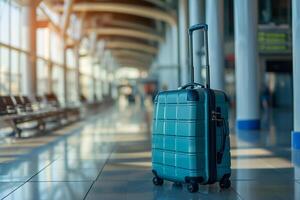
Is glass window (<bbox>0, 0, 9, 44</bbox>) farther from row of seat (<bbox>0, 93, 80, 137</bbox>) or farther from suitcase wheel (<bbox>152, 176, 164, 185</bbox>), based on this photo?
suitcase wheel (<bbox>152, 176, 164, 185</bbox>)

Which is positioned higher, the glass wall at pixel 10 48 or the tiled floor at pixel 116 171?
the glass wall at pixel 10 48

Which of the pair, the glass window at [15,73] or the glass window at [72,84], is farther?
the glass window at [72,84]

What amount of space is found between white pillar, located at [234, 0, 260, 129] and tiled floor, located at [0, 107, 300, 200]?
3.02m

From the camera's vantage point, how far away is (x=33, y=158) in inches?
383

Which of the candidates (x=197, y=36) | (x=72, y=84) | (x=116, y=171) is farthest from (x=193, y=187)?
(x=72, y=84)

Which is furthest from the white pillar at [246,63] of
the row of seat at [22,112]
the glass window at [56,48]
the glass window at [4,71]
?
the glass window at [56,48]

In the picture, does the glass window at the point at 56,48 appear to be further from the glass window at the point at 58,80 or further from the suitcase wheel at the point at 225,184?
the suitcase wheel at the point at 225,184

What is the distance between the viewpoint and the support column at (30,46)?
2056 centimetres

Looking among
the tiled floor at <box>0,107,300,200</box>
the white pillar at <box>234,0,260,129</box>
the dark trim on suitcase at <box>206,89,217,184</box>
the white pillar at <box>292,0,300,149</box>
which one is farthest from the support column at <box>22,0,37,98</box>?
the dark trim on suitcase at <box>206,89,217,184</box>

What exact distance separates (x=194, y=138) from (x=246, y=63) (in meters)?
10.0

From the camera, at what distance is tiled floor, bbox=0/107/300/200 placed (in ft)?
20.4

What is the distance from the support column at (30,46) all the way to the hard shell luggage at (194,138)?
14.9 metres

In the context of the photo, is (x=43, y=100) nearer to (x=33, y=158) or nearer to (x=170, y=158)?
(x=33, y=158)

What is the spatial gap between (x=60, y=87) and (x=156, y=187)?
2681cm
